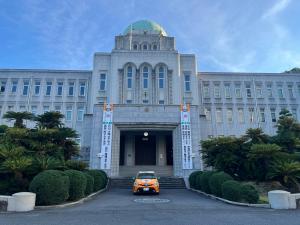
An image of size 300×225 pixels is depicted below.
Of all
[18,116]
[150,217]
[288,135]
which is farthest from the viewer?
[288,135]

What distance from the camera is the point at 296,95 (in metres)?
34.2

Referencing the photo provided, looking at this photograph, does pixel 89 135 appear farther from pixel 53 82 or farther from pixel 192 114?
pixel 53 82

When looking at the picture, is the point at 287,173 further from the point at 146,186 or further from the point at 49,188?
the point at 49,188

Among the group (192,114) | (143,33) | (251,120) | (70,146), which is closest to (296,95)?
(251,120)

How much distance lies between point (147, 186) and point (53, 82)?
24.6 m

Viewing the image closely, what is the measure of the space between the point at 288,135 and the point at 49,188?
49.7 ft

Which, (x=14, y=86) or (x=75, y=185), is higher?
(x=14, y=86)

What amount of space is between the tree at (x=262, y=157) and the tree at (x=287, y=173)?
0.44 m

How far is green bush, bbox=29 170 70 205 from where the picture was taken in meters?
9.59

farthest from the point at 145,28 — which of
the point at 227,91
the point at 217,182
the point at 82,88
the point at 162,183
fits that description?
the point at 217,182

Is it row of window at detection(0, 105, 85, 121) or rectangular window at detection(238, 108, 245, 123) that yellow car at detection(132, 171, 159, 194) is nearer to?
row of window at detection(0, 105, 85, 121)

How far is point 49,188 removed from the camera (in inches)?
378

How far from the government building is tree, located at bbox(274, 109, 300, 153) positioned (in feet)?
23.4

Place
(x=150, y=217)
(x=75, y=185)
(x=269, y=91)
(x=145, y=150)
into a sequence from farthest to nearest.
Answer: (x=269, y=91)
(x=145, y=150)
(x=75, y=185)
(x=150, y=217)
